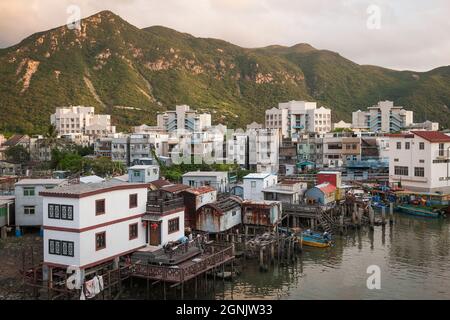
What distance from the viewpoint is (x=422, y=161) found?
57.2 m

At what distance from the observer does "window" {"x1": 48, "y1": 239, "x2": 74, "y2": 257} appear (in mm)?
24422

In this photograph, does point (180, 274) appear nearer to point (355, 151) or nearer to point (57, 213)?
point (57, 213)

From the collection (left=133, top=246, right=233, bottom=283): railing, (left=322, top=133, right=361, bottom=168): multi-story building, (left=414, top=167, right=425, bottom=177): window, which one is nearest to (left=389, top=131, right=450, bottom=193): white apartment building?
(left=414, top=167, right=425, bottom=177): window

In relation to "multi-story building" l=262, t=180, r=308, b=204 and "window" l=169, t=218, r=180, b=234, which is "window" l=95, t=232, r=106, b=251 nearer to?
"window" l=169, t=218, r=180, b=234

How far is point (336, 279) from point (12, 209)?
24723 millimetres

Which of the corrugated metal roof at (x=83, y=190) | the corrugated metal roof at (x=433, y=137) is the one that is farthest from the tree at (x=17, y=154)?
the corrugated metal roof at (x=83, y=190)

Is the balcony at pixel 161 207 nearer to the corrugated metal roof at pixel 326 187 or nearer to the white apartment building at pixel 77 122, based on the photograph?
the corrugated metal roof at pixel 326 187

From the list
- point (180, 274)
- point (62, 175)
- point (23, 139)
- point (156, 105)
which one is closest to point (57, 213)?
point (180, 274)

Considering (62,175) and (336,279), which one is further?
(62,175)

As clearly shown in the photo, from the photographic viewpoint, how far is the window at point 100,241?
25.3 m

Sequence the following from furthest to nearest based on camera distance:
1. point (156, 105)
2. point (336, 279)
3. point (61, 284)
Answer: point (156, 105), point (336, 279), point (61, 284)

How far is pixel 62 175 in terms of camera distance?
2354 inches

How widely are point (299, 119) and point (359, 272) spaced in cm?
9267
